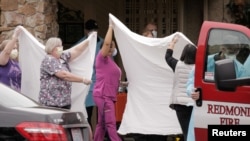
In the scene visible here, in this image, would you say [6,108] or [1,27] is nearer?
[6,108]

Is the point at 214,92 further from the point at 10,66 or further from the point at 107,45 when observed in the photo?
the point at 10,66

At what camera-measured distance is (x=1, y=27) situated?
1262 centimetres

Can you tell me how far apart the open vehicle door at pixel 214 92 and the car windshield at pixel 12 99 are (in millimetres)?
1910

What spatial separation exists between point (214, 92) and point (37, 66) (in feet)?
13.7

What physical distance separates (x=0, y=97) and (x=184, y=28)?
8.62m

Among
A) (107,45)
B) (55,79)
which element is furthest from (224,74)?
(107,45)

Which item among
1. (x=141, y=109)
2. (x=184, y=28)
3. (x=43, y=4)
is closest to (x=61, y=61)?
(x=141, y=109)

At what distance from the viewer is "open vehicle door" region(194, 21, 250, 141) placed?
7473 millimetres

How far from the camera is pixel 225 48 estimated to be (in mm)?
7820

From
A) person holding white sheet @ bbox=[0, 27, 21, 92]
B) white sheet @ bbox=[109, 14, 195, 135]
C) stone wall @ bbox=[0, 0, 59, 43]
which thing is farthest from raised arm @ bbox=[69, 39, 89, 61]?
stone wall @ bbox=[0, 0, 59, 43]

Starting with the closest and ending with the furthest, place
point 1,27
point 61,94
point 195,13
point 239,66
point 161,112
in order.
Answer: point 239,66 → point 61,94 → point 161,112 → point 1,27 → point 195,13

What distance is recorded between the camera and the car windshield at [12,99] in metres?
6.39

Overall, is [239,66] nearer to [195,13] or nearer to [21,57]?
[21,57]

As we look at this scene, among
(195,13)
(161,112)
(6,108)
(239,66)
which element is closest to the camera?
(6,108)
